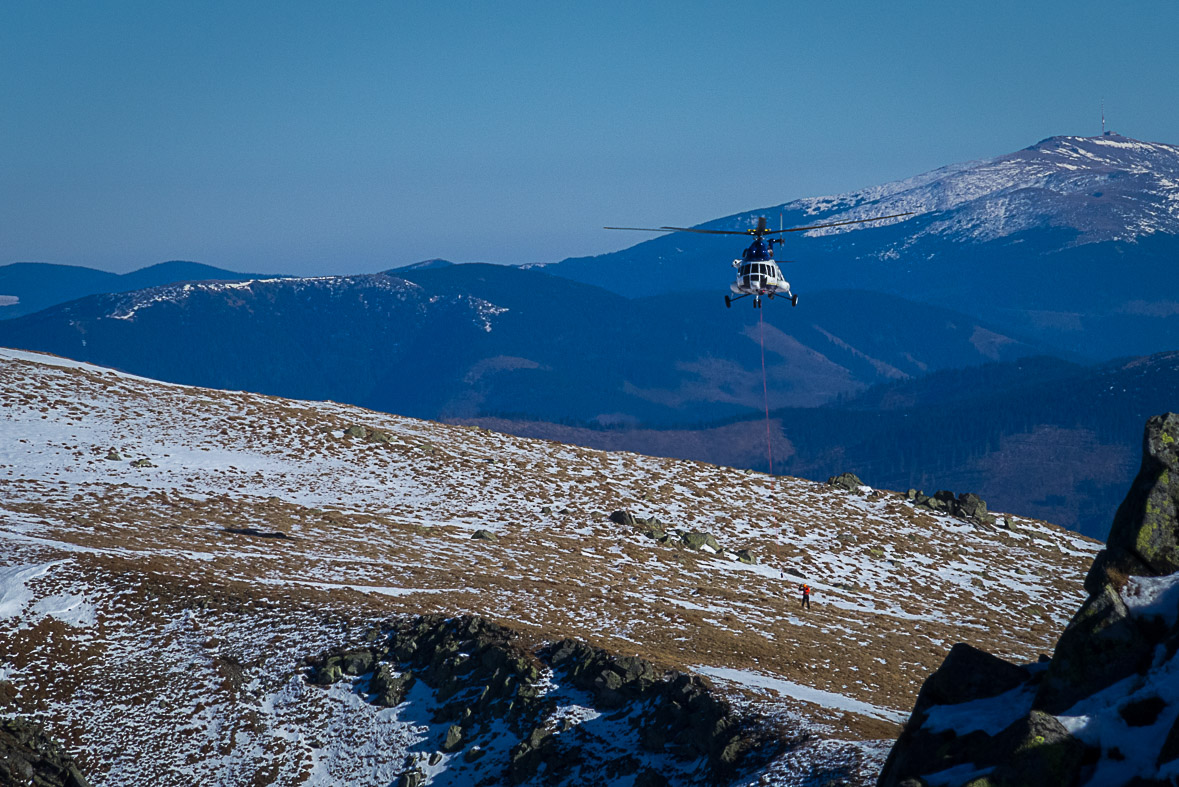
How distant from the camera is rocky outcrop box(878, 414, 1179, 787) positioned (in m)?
15.6

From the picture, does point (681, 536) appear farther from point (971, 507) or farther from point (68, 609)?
point (68, 609)

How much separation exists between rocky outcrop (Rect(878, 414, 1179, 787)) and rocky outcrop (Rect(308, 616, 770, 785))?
567cm

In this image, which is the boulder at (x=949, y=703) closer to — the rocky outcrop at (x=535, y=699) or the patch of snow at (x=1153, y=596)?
the patch of snow at (x=1153, y=596)

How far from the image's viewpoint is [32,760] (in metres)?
24.8

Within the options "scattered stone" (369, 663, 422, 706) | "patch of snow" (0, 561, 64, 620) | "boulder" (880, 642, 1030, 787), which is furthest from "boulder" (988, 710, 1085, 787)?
"patch of snow" (0, 561, 64, 620)

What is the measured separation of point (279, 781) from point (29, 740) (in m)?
6.07

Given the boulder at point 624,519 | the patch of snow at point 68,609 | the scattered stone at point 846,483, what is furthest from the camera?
the scattered stone at point 846,483

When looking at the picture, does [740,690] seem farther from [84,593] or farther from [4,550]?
[4,550]

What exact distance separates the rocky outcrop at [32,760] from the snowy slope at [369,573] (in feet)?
3.18

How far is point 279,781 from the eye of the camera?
26016mm

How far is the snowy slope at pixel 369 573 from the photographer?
91.3 ft

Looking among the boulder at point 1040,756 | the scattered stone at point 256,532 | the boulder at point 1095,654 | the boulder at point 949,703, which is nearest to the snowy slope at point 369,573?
the scattered stone at point 256,532

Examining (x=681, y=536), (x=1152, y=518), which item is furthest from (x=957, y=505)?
(x=1152, y=518)

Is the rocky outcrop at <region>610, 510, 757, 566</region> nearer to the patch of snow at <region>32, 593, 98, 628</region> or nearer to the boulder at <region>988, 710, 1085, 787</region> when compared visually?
the patch of snow at <region>32, 593, 98, 628</region>
